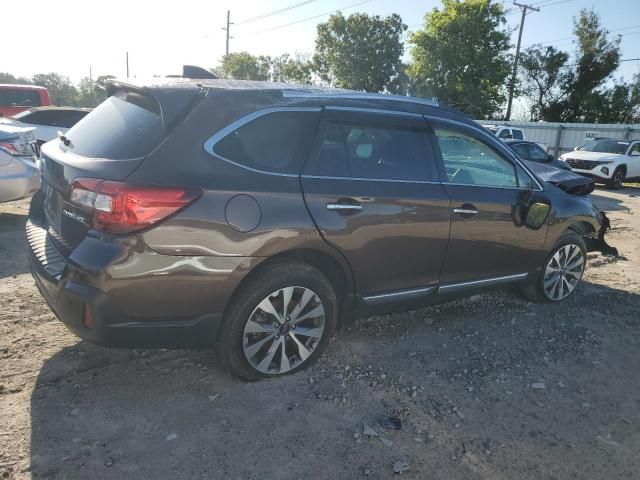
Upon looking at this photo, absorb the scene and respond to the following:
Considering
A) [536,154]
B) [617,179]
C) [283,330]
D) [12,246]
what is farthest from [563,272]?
[617,179]

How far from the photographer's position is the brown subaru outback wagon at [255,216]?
8.11ft

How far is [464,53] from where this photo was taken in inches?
1308

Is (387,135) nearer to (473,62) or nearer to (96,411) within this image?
(96,411)

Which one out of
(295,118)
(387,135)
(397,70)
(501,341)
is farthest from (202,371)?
(397,70)

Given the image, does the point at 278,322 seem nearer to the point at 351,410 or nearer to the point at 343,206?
the point at 351,410

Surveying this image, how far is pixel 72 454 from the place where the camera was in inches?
92.0

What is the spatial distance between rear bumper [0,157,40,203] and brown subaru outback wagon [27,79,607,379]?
348cm

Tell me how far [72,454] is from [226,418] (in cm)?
75

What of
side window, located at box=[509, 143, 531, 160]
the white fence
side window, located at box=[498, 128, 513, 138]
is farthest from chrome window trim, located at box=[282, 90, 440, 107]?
the white fence

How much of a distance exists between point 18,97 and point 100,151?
15.4 m

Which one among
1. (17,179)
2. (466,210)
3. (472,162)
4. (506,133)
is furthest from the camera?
(506,133)

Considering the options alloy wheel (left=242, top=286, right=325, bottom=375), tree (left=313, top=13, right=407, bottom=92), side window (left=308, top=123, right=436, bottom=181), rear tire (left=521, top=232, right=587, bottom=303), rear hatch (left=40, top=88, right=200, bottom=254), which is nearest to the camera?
rear hatch (left=40, top=88, right=200, bottom=254)

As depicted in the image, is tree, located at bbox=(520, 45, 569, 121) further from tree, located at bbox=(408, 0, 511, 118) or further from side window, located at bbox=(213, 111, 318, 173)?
side window, located at bbox=(213, 111, 318, 173)

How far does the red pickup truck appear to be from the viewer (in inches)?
594
